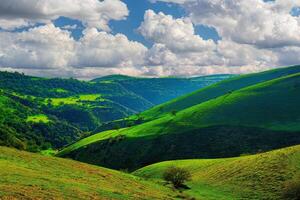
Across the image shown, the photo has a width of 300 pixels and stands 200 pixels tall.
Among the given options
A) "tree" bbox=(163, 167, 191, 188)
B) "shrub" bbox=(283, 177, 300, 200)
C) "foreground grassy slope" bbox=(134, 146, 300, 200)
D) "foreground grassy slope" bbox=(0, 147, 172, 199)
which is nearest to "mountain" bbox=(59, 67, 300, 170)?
"foreground grassy slope" bbox=(134, 146, 300, 200)

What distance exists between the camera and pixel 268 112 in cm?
19900

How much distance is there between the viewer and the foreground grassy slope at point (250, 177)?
6297 centimetres

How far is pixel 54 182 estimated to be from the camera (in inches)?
1806

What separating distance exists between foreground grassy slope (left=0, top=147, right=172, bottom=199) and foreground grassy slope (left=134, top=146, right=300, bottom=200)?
48.6ft

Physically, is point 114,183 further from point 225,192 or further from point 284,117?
point 284,117

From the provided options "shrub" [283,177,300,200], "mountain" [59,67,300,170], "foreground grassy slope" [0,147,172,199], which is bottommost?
"mountain" [59,67,300,170]

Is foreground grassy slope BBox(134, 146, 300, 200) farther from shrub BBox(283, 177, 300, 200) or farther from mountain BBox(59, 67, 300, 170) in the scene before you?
mountain BBox(59, 67, 300, 170)

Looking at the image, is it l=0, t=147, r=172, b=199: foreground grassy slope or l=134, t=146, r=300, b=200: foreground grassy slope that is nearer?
l=0, t=147, r=172, b=199: foreground grassy slope

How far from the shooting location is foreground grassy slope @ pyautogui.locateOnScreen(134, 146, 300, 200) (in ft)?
207

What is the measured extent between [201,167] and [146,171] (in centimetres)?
2034

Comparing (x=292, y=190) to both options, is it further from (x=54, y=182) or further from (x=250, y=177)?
(x=54, y=182)

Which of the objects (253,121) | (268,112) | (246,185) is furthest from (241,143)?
(246,185)

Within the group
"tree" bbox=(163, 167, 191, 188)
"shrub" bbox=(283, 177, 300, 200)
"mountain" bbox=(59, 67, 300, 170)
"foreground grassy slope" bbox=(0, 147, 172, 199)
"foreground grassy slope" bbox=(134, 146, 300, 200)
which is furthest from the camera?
"mountain" bbox=(59, 67, 300, 170)

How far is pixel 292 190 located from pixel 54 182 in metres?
37.1
